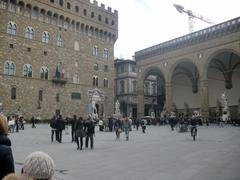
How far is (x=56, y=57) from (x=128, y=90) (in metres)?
16.2

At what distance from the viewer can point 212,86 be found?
131ft

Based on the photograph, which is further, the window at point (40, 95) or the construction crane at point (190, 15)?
the construction crane at point (190, 15)

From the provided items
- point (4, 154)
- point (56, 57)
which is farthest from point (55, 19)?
point (4, 154)

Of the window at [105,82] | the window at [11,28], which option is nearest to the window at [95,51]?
the window at [105,82]

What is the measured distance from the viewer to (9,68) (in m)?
33.5

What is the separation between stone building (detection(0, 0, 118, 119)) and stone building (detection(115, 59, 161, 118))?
5.21 m

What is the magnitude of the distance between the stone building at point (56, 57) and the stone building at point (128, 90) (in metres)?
5.21

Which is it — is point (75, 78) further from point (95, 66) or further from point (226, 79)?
point (226, 79)

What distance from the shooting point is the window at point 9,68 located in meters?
33.2

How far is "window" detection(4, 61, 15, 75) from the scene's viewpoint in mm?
33216

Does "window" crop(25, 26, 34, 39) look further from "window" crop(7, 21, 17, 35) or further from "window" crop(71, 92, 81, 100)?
"window" crop(71, 92, 81, 100)

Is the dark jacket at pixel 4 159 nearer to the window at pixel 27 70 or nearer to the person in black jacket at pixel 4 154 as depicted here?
the person in black jacket at pixel 4 154

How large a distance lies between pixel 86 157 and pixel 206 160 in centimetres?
387

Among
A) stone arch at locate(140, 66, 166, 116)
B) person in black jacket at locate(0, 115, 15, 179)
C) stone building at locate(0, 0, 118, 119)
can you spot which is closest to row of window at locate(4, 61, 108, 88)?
stone building at locate(0, 0, 118, 119)
